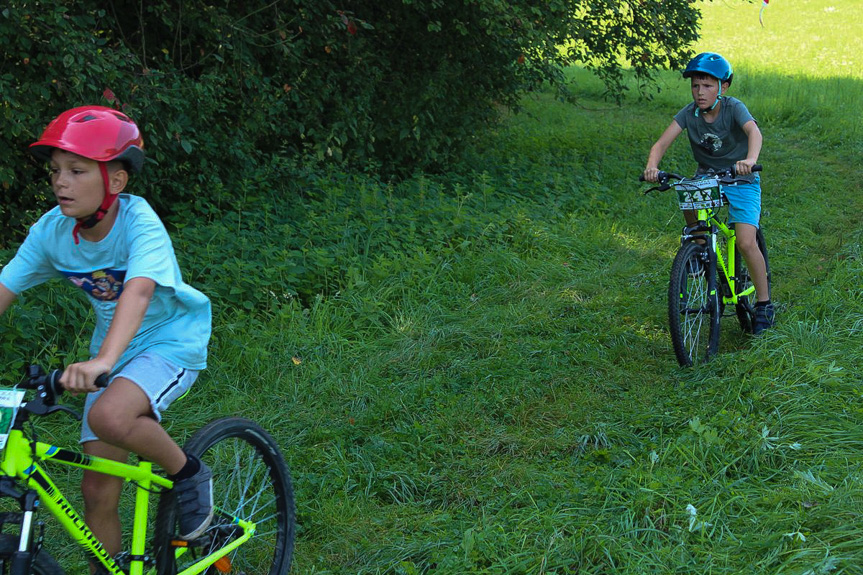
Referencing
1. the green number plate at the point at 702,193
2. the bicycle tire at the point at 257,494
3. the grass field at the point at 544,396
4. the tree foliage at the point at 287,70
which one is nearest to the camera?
the bicycle tire at the point at 257,494

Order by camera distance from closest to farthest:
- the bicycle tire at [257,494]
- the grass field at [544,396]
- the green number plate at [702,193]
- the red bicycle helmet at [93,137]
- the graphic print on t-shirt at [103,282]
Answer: the red bicycle helmet at [93,137] < the graphic print on t-shirt at [103,282] < the bicycle tire at [257,494] < the grass field at [544,396] < the green number plate at [702,193]

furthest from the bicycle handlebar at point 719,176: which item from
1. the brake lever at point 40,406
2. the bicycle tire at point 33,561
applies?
the bicycle tire at point 33,561

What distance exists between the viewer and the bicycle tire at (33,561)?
2326 mm

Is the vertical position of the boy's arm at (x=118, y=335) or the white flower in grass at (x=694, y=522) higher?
the boy's arm at (x=118, y=335)

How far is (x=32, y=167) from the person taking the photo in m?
6.70

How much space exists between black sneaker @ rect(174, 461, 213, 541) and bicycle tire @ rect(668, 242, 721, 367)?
3237 mm

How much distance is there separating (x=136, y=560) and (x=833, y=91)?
17437mm

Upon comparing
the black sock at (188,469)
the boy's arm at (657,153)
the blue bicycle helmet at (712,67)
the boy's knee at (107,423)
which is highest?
the blue bicycle helmet at (712,67)

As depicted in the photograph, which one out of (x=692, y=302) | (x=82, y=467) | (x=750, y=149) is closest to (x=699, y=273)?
(x=692, y=302)

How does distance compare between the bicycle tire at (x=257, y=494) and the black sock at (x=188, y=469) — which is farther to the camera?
the bicycle tire at (x=257, y=494)

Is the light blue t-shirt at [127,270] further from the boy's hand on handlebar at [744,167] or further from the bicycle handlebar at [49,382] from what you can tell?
the boy's hand on handlebar at [744,167]

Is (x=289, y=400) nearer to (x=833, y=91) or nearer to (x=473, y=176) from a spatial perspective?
(x=473, y=176)

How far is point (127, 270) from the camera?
281 centimetres

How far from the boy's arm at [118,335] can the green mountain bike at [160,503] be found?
79mm
